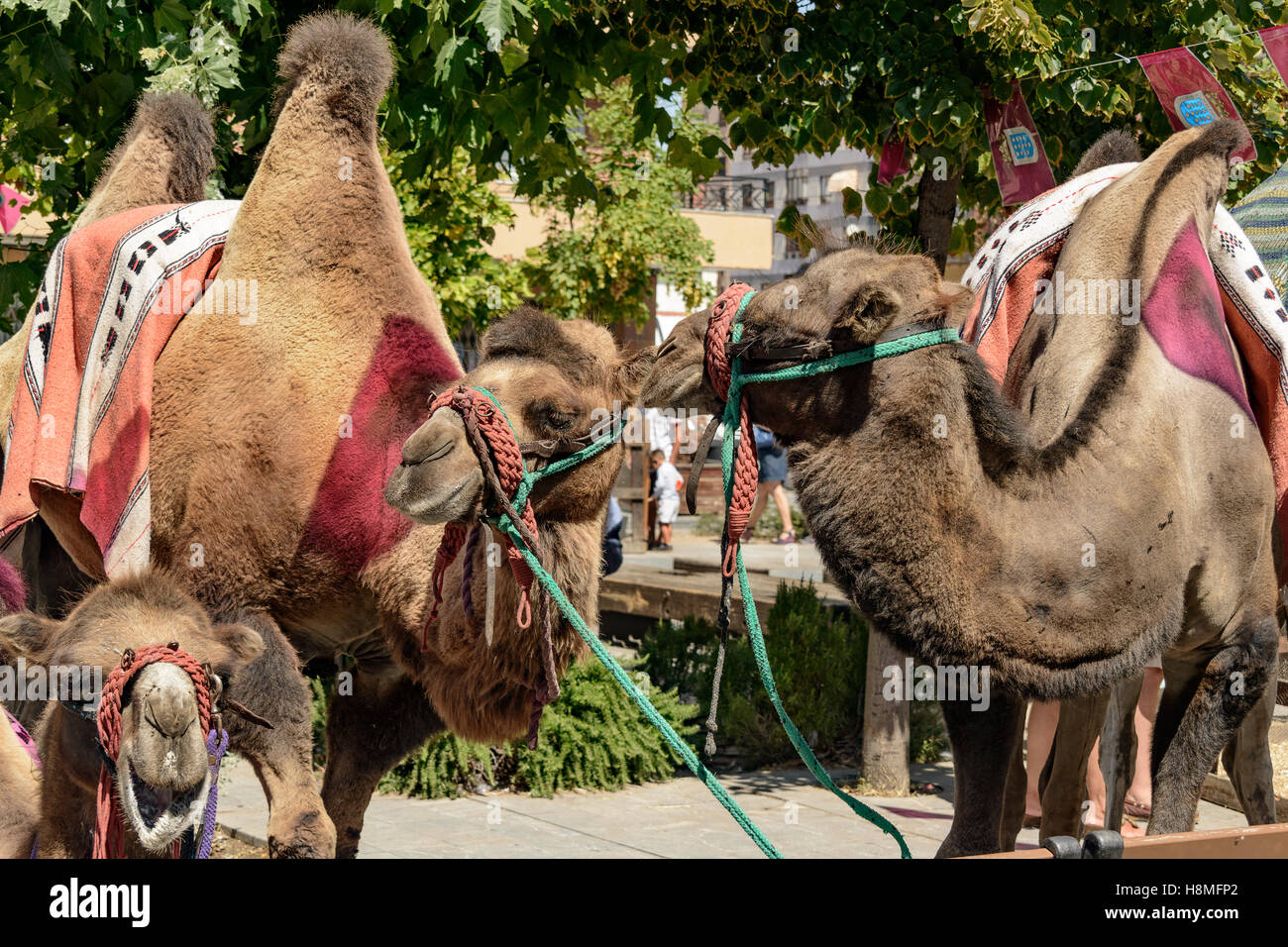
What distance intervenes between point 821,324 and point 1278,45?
352 centimetres

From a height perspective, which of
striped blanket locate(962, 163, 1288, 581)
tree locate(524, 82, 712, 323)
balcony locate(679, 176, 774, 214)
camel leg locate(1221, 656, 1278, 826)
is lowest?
camel leg locate(1221, 656, 1278, 826)

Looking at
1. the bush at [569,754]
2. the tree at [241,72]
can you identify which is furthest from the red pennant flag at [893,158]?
the bush at [569,754]

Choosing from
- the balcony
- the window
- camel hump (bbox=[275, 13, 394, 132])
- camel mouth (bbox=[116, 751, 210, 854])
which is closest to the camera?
camel mouth (bbox=[116, 751, 210, 854])

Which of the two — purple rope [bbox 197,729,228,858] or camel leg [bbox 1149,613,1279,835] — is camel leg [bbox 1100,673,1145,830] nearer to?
camel leg [bbox 1149,613,1279,835]

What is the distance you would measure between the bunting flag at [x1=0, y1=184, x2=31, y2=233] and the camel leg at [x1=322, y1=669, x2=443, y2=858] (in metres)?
4.99

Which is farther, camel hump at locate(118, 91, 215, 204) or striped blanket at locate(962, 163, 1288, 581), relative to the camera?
camel hump at locate(118, 91, 215, 204)

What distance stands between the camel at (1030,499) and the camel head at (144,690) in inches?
42.2

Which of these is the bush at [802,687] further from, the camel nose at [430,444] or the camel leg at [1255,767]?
the camel nose at [430,444]

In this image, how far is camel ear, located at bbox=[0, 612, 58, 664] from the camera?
2.94m

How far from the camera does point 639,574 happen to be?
11172mm

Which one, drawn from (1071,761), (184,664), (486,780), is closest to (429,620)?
(184,664)

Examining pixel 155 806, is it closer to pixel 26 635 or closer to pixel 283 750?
pixel 26 635

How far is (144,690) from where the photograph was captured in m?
2.66

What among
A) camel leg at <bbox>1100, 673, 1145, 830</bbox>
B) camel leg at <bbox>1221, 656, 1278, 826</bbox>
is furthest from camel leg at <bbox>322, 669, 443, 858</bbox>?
camel leg at <bbox>1221, 656, 1278, 826</bbox>
